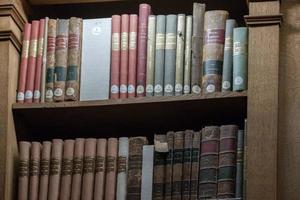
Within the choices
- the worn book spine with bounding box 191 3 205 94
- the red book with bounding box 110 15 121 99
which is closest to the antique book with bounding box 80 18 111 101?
the red book with bounding box 110 15 121 99

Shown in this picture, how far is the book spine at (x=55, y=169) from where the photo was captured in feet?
7.52

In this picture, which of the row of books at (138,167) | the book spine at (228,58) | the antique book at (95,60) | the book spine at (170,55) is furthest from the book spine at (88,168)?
the book spine at (228,58)

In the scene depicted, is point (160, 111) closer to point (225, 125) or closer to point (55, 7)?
point (225, 125)

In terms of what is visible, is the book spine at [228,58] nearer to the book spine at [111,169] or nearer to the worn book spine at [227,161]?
the worn book spine at [227,161]

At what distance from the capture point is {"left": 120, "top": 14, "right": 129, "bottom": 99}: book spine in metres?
2.33

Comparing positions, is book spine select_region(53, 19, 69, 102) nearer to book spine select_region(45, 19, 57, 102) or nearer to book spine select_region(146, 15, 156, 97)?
book spine select_region(45, 19, 57, 102)

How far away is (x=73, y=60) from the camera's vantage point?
2387mm

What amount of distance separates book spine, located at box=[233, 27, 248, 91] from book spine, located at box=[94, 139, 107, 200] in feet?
1.19

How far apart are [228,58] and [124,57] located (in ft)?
0.90

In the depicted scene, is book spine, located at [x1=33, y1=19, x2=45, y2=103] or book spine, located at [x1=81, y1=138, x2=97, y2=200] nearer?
book spine, located at [x1=81, y1=138, x2=97, y2=200]

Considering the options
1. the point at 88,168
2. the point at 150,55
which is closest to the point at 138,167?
the point at 88,168

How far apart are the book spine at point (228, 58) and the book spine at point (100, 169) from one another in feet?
1.10

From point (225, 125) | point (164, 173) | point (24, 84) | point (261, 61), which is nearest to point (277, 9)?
point (261, 61)

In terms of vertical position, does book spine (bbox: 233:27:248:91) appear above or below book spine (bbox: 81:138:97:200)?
above
